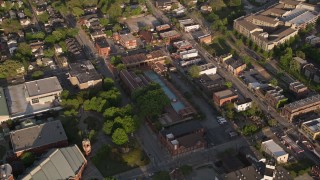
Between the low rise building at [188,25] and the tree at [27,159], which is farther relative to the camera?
the low rise building at [188,25]

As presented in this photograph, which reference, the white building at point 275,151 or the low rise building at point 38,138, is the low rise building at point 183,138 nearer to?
the white building at point 275,151

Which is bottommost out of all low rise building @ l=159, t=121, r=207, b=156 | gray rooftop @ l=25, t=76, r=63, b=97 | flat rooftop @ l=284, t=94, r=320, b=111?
low rise building @ l=159, t=121, r=207, b=156

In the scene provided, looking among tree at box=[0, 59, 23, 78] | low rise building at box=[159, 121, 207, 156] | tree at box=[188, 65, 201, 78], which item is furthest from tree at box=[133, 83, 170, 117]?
tree at box=[0, 59, 23, 78]

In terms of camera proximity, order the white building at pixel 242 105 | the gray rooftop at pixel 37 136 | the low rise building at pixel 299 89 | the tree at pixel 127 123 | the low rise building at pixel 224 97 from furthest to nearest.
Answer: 1. the low rise building at pixel 299 89
2. the low rise building at pixel 224 97
3. the white building at pixel 242 105
4. the tree at pixel 127 123
5. the gray rooftop at pixel 37 136

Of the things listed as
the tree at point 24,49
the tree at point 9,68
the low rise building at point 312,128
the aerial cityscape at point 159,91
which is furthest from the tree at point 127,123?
the tree at point 24,49

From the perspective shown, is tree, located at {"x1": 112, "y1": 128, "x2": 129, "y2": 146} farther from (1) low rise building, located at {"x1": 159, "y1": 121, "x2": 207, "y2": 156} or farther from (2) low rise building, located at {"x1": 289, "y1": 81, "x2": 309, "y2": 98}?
(2) low rise building, located at {"x1": 289, "y1": 81, "x2": 309, "y2": 98}

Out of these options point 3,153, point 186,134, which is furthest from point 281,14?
point 3,153
